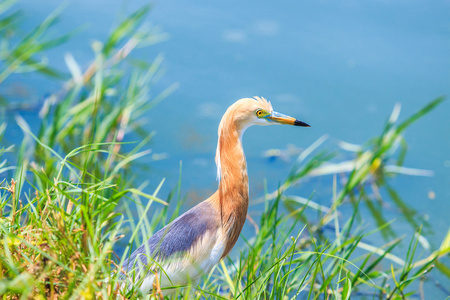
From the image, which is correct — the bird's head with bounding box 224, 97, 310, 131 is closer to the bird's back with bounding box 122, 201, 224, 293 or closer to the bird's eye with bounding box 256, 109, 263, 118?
the bird's eye with bounding box 256, 109, 263, 118

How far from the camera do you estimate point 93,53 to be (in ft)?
7.92

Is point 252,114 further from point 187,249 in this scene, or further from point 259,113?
point 187,249

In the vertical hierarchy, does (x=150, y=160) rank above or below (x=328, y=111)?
below

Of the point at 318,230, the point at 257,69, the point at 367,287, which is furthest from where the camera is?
the point at 257,69

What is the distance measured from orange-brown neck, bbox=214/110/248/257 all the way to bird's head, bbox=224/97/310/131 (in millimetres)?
18

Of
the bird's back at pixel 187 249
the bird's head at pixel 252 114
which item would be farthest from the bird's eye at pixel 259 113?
the bird's back at pixel 187 249

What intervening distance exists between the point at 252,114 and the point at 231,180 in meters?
0.17

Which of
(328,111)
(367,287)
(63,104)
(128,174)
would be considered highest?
(63,104)

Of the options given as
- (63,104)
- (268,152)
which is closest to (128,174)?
(63,104)

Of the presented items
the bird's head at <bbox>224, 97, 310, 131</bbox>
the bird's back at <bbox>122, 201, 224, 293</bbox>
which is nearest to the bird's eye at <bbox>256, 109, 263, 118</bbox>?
the bird's head at <bbox>224, 97, 310, 131</bbox>

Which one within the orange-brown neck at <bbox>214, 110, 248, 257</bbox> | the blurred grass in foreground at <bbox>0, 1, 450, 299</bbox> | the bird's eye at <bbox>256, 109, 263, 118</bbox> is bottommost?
the blurred grass in foreground at <bbox>0, 1, 450, 299</bbox>

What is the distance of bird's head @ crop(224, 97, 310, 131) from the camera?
1.16 meters

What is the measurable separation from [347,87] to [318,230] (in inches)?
33.1

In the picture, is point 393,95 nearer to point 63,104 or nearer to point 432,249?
point 432,249
